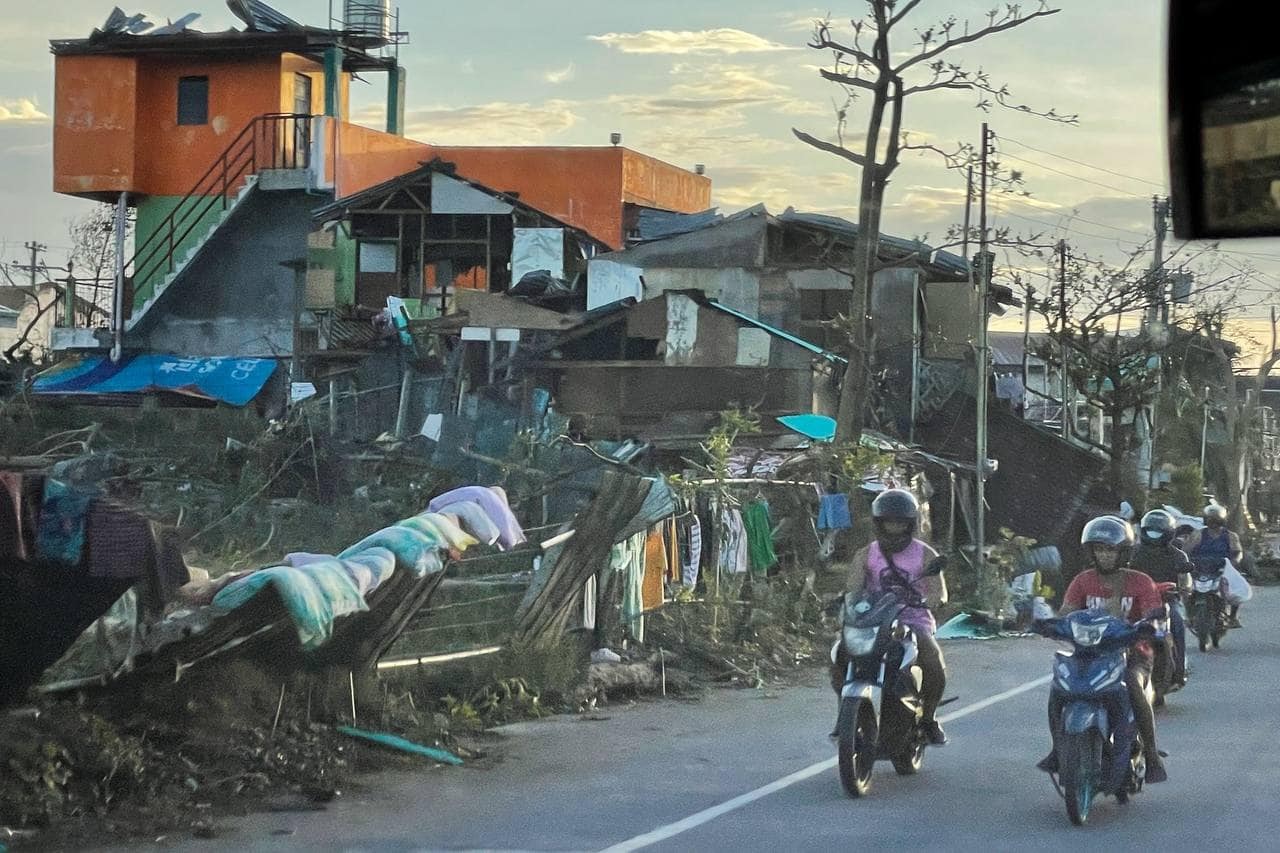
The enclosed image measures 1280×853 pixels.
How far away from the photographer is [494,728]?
11.8m

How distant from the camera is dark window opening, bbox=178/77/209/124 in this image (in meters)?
41.5

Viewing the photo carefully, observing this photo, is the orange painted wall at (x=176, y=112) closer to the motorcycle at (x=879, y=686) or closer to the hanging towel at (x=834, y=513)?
the hanging towel at (x=834, y=513)

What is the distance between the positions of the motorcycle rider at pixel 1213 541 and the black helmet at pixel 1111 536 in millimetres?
10093

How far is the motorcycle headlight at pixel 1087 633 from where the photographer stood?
9141 millimetres

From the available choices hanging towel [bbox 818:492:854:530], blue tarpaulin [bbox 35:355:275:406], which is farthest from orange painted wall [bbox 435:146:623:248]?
hanging towel [bbox 818:492:854:530]

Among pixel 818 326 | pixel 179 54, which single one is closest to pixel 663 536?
pixel 818 326

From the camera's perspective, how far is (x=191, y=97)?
4159 centimetres

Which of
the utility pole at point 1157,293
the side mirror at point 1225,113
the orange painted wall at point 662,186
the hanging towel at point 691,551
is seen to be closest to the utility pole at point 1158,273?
the utility pole at point 1157,293

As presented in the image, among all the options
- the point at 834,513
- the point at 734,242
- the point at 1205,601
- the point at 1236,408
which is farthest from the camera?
the point at 1236,408

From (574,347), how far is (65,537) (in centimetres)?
2148

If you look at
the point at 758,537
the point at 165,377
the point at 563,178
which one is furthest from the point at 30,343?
the point at 758,537

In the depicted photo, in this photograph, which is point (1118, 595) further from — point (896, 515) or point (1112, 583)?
point (896, 515)

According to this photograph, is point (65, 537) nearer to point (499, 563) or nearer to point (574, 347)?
point (499, 563)

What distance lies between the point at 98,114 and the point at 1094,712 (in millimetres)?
36481
